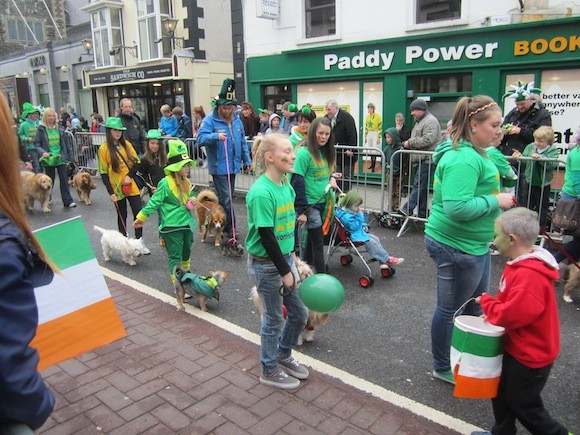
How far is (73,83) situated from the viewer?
28.2 meters

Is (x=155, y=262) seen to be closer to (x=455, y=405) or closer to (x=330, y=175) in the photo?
(x=330, y=175)

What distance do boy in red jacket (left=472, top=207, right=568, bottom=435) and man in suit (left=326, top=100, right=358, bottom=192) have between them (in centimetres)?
627

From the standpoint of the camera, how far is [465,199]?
314 centimetres

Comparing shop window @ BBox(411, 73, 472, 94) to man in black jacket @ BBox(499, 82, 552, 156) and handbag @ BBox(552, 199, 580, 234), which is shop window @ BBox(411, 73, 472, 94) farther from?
handbag @ BBox(552, 199, 580, 234)

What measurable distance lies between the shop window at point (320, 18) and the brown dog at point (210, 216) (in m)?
8.02

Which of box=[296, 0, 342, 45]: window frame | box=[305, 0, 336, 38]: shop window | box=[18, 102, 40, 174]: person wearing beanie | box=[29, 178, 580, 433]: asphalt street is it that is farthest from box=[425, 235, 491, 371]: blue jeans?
box=[305, 0, 336, 38]: shop window

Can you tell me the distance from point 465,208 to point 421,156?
500 cm

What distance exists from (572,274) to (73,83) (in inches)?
1139

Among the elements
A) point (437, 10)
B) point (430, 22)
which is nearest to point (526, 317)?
point (430, 22)

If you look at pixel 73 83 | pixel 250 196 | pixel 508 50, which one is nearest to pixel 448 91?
pixel 508 50

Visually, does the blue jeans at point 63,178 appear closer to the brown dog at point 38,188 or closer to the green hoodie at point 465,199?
the brown dog at point 38,188

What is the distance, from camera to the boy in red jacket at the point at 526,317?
8.52 feet

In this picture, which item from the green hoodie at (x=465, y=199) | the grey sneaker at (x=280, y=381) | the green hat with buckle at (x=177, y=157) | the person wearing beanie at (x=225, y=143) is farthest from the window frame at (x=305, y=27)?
the grey sneaker at (x=280, y=381)

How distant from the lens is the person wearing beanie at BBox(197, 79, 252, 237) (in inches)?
291
